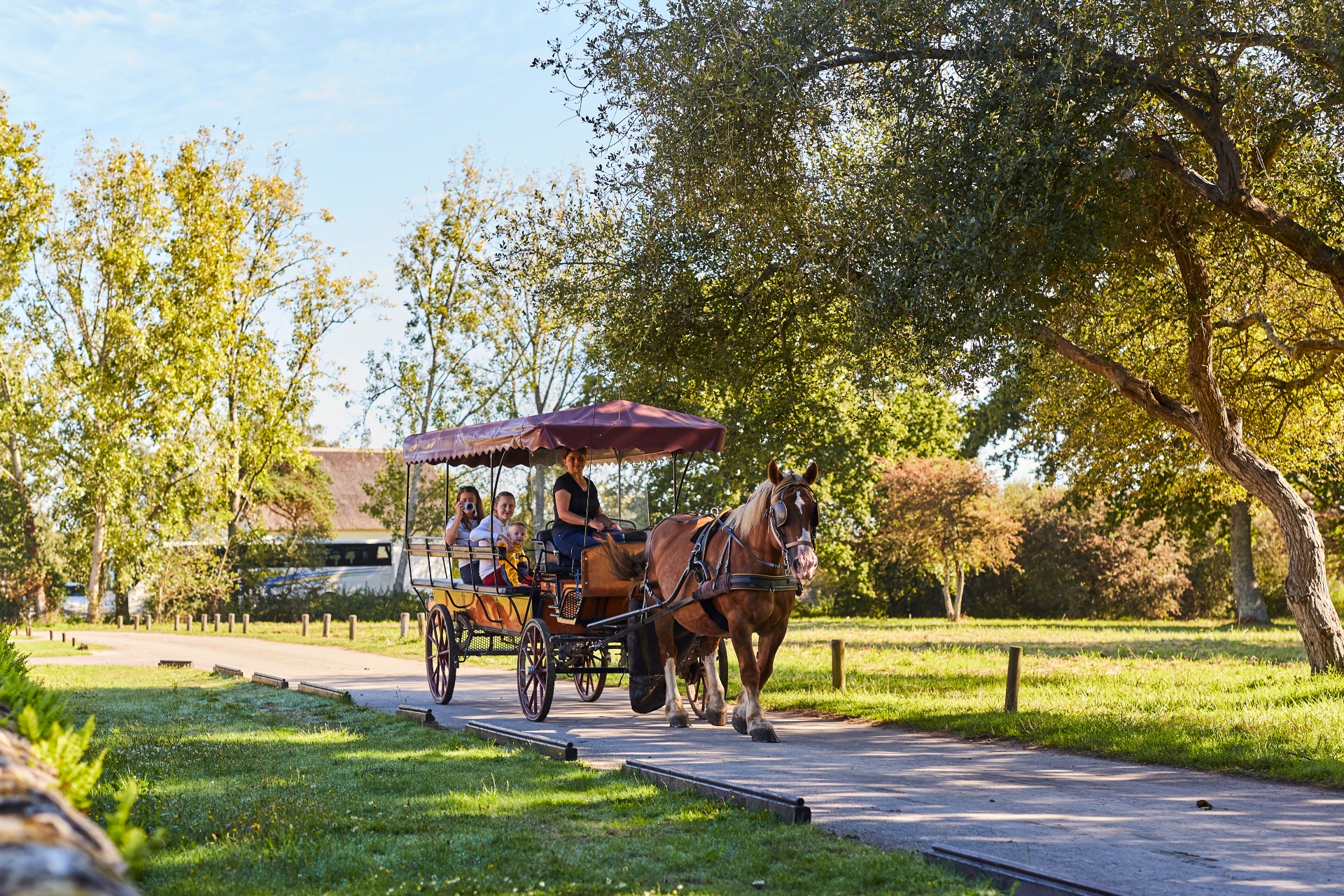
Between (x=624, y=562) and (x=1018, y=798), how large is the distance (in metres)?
5.25

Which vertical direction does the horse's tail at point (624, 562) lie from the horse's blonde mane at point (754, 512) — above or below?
below

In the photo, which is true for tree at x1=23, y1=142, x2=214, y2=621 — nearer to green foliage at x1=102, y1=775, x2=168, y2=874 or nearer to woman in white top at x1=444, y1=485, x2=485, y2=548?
woman in white top at x1=444, y1=485, x2=485, y2=548

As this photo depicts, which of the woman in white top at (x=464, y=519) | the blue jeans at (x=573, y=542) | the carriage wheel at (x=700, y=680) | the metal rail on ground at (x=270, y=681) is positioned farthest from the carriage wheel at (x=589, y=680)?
the metal rail on ground at (x=270, y=681)

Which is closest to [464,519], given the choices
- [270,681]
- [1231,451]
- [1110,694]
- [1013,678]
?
[270,681]

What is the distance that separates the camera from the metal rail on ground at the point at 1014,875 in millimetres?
5234

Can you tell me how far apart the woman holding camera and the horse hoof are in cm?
463

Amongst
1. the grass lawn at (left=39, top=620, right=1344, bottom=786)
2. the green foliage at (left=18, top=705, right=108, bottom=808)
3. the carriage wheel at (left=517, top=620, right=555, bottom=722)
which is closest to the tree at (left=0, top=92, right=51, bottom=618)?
the grass lawn at (left=39, top=620, right=1344, bottom=786)

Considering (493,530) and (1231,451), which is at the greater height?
(1231,451)

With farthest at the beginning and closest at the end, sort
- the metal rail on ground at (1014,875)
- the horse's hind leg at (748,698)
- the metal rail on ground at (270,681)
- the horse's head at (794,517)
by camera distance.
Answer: the metal rail on ground at (270,681) < the horse's hind leg at (748,698) < the horse's head at (794,517) < the metal rail on ground at (1014,875)

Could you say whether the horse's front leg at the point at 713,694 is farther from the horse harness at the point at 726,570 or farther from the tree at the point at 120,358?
the tree at the point at 120,358

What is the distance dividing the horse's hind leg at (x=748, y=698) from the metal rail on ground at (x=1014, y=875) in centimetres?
427

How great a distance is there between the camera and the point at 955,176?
1145 cm

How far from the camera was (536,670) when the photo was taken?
39.9 feet

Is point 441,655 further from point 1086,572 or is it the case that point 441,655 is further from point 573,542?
point 1086,572
